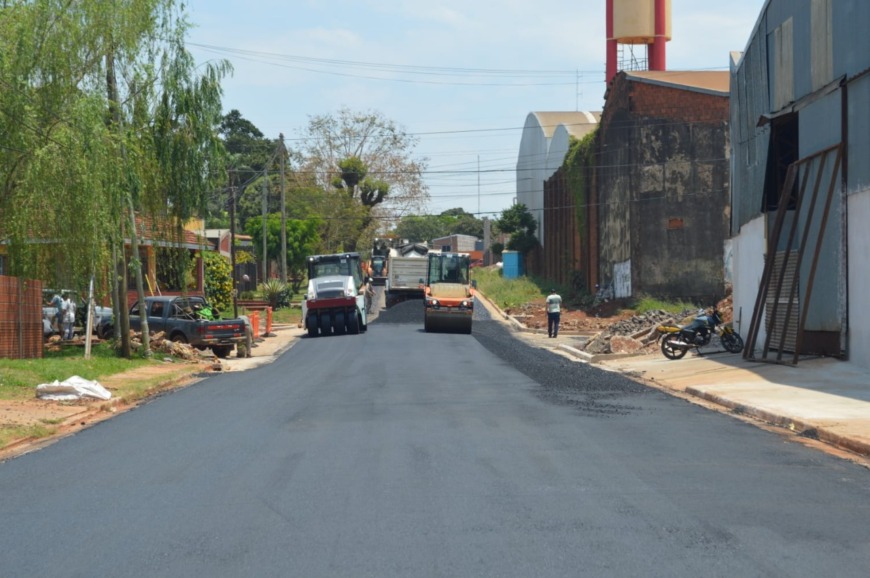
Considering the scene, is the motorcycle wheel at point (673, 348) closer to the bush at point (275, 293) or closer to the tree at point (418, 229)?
the bush at point (275, 293)

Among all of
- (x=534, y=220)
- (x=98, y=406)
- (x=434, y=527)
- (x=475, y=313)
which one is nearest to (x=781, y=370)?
(x=98, y=406)

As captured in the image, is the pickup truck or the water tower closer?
the pickup truck

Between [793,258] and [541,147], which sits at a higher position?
[541,147]

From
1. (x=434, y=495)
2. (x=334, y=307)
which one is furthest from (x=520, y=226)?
(x=434, y=495)

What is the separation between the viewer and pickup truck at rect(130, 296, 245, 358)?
31672 mm

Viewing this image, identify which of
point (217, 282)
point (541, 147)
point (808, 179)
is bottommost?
point (217, 282)

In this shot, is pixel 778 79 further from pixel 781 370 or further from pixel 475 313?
pixel 475 313

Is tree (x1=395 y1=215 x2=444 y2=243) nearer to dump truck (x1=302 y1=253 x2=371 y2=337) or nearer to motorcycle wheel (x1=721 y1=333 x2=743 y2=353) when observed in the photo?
dump truck (x1=302 y1=253 x2=371 y2=337)

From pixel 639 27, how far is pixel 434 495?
5659 cm

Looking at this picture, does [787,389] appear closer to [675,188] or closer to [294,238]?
[675,188]

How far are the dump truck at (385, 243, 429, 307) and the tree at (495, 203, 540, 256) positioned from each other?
2285 cm

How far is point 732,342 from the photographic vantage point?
87.2 feet

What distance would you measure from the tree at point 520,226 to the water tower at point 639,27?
19.7m

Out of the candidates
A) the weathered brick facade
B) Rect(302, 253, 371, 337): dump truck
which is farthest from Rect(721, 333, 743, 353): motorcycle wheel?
the weathered brick facade
